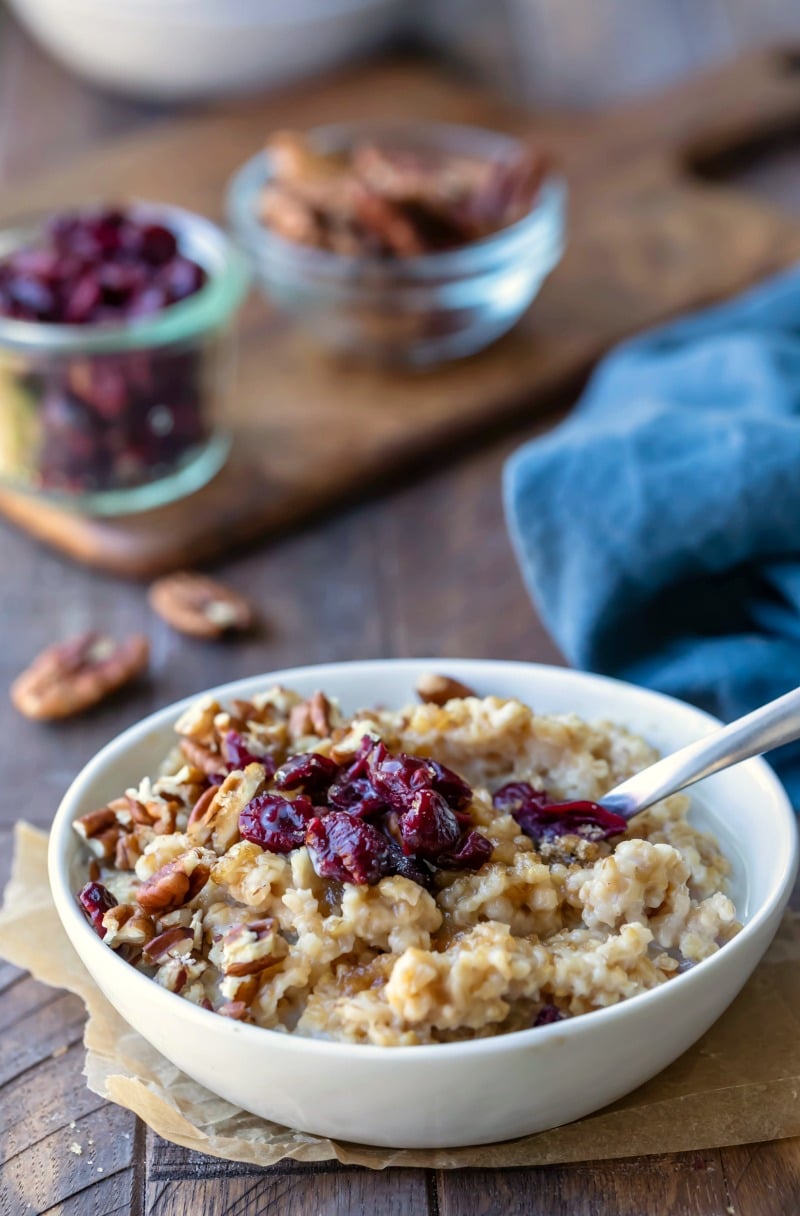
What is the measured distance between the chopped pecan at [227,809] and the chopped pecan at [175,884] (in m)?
0.03

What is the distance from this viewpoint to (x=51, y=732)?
1732mm

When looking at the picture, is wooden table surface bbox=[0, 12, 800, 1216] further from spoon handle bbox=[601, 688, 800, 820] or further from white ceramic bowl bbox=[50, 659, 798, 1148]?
spoon handle bbox=[601, 688, 800, 820]

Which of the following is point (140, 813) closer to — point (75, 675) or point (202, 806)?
point (202, 806)

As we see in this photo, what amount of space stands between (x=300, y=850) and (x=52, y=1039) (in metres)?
0.37

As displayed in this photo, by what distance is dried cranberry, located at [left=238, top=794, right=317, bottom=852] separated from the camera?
119 centimetres

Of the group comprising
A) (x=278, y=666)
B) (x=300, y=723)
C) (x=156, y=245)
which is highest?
(x=156, y=245)

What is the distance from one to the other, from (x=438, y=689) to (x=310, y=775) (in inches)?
9.5

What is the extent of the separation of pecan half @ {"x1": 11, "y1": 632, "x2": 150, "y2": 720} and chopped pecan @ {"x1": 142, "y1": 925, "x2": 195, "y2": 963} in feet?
2.05

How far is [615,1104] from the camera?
3.97ft

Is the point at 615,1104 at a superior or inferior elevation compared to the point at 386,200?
inferior

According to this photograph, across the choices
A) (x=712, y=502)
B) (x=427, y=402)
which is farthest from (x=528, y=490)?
(x=427, y=402)

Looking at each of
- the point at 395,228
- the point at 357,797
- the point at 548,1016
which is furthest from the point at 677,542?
the point at 395,228

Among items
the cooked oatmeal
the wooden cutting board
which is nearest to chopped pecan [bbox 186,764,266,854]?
the cooked oatmeal

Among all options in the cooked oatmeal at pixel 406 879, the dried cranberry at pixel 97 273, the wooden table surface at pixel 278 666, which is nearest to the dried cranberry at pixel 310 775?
the cooked oatmeal at pixel 406 879
